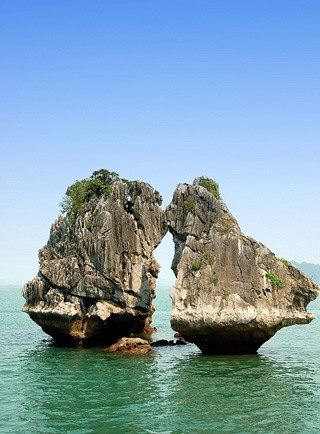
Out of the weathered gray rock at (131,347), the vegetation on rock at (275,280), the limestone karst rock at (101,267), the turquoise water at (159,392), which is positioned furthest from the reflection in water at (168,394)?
the limestone karst rock at (101,267)

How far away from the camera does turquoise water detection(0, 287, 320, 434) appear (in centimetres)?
2044

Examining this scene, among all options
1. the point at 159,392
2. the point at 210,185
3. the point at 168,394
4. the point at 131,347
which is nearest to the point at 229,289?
the point at 131,347

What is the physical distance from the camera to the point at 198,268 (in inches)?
1395

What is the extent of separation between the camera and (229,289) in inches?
1353

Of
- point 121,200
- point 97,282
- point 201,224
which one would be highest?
point 121,200

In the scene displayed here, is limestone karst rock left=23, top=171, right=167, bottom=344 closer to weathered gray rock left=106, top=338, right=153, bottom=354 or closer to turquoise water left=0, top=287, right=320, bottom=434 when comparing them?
weathered gray rock left=106, top=338, right=153, bottom=354

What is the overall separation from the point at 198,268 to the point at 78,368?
32.6ft

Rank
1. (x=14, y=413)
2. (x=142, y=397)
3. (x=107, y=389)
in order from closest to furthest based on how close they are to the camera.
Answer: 1. (x=14, y=413)
2. (x=142, y=397)
3. (x=107, y=389)

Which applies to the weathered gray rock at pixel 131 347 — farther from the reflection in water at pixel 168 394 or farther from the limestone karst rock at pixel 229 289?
the limestone karst rock at pixel 229 289

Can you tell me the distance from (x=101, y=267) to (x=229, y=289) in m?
11.4

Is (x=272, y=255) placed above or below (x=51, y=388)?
above

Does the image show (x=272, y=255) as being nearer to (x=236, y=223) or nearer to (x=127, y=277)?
(x=236, y=223)

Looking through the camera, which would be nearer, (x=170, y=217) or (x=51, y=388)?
(x=51, y=388)

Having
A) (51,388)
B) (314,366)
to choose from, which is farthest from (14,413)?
(314,366)
